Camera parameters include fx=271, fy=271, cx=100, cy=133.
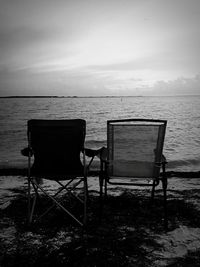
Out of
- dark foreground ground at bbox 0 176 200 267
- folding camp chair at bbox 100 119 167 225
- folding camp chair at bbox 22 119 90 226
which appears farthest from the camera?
folding camp chair at bbox 22 119 90 226

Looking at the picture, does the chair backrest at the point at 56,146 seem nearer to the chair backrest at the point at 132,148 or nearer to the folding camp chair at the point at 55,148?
the folding camp chair at the point at 55,148

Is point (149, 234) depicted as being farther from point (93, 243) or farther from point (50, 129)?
point (50, 129)

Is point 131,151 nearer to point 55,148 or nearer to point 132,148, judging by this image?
point 132,148

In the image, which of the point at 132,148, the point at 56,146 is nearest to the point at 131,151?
the point at 132,148

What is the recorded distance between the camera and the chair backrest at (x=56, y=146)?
130 inches

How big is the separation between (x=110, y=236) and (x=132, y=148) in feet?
3.35

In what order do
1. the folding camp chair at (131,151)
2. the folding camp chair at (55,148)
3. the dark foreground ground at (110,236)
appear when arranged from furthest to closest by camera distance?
1. the folding camp chair at (55,148)
2. the folding camp chair at (131,151)
3. the dark foreground ground at (110,236)

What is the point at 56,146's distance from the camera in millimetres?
3334

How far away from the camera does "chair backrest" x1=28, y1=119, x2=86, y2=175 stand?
130 inches

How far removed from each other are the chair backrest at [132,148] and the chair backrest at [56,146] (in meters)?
0.39

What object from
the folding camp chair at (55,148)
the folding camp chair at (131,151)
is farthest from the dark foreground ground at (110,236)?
the folding camp chair at (131,151)

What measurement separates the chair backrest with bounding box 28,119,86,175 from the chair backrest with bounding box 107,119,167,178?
0.39m

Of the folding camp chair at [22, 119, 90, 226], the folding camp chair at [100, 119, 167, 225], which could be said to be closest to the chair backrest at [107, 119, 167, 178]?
the folding camp chair at [100, 119, 167, 225]

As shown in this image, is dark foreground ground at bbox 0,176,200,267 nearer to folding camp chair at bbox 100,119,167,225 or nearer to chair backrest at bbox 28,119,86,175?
folding camp chair at bbox 100,119,167,225
